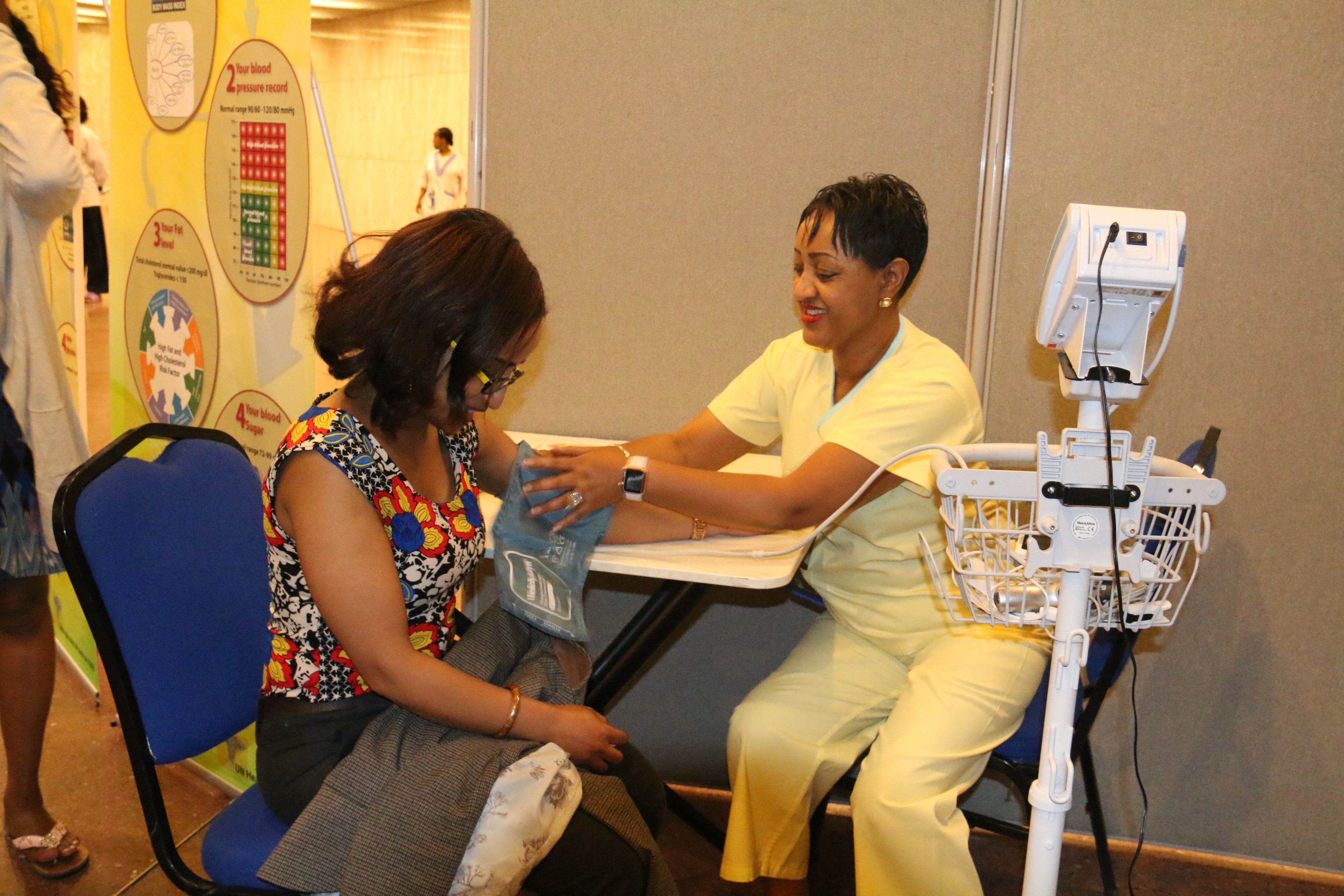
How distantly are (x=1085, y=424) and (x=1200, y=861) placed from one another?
1632 mm

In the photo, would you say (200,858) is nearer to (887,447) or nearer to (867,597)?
(867,597)

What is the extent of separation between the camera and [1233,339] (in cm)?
215

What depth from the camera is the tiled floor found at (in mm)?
2129

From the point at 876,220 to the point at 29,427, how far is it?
163 cm

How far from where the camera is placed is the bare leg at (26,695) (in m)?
2.06

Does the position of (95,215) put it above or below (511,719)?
above

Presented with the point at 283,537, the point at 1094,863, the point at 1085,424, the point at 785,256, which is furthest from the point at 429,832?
the point at 1094,863

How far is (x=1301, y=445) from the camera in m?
2.15

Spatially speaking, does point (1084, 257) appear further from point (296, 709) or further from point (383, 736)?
point (296, 709)

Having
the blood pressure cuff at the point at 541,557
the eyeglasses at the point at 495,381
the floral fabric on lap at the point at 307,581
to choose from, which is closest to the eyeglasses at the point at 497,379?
the eyeglasses at the point at 495,381

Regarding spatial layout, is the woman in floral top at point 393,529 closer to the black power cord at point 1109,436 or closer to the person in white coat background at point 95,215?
the black power cord at point 1109,436

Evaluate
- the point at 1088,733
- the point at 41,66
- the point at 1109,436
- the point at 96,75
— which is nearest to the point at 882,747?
the point at 1088,733

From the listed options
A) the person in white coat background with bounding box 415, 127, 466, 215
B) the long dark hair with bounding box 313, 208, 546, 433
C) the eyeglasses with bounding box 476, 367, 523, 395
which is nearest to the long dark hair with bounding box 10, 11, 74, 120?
the long dark hair with bounding box 313, 208, 546, 433

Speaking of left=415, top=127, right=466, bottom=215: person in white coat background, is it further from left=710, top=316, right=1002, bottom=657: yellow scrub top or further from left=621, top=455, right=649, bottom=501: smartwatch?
left=621, top=455, right=649, bottom=501: smartwatch
